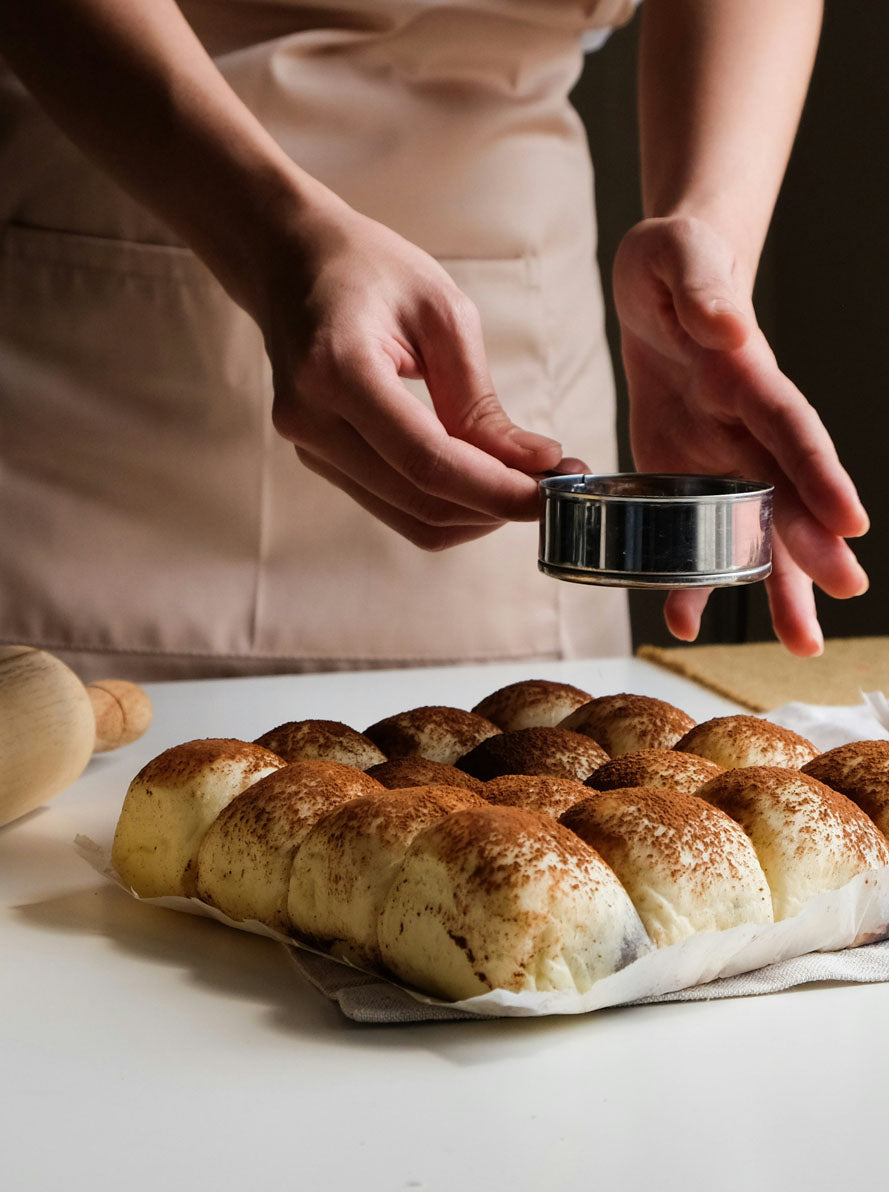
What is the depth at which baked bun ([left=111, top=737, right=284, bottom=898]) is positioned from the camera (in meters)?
0.82

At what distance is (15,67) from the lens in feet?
3.93

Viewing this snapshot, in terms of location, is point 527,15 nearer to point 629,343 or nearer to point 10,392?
point 629,343

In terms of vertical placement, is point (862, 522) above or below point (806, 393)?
below

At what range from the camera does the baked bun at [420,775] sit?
0.84 m

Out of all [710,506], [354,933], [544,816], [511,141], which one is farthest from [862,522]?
[511,141]

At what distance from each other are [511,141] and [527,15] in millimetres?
124

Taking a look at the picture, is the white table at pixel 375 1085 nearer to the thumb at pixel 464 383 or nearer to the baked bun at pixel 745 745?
the baked bun at pixel 745 745

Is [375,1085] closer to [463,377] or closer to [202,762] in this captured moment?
[202,762]

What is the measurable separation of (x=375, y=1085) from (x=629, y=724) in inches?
16.2

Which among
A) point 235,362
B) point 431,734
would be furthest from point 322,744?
point 235,362

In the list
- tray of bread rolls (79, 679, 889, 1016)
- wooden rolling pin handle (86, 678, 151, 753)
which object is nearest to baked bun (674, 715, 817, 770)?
tray of bread rolls (79, 679, 889, 1016)

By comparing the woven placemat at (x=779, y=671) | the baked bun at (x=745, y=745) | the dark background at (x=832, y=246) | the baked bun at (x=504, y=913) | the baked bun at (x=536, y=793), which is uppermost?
the dark background at (x=832, y=246)

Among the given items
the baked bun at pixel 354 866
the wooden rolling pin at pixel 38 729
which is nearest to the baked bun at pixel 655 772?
the baked bun at pixel 354 866

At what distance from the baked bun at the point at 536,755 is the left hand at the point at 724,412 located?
18 centimetres
